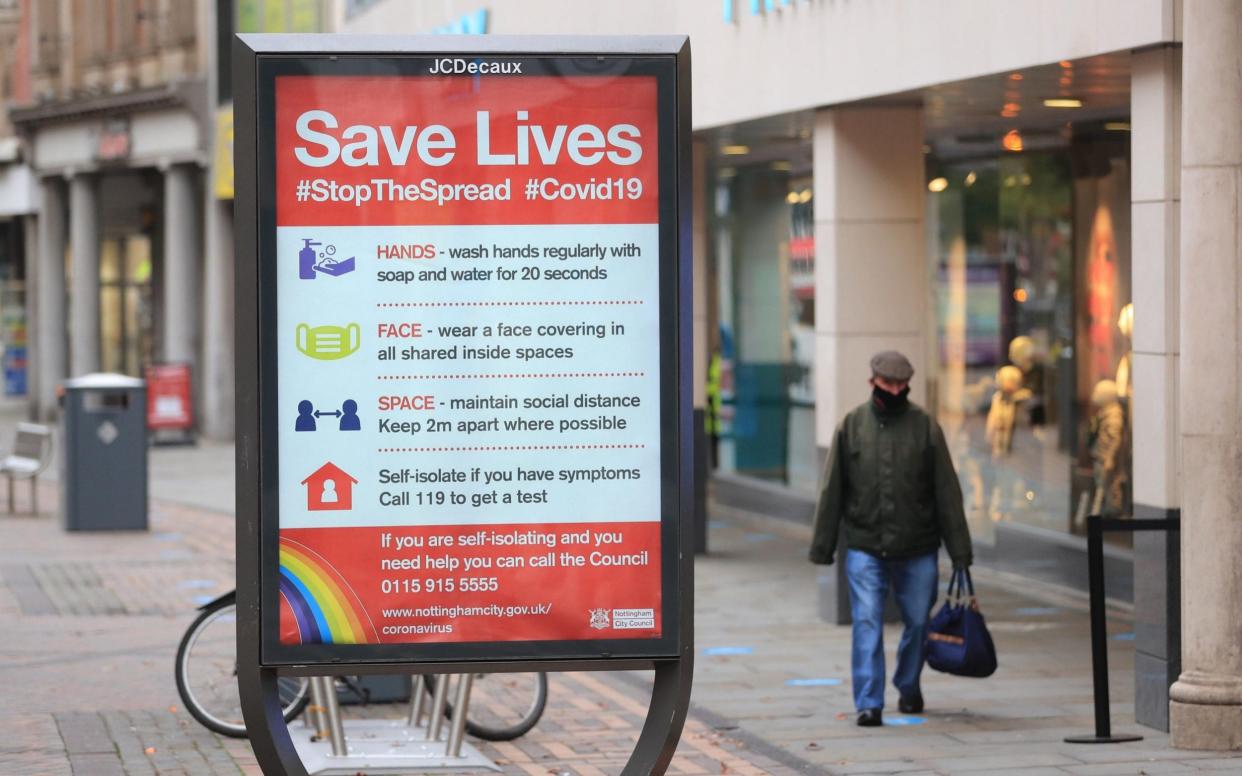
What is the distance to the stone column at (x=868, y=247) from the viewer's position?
42.7 feet

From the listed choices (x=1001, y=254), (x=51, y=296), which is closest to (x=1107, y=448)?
(x=1001, y=254)

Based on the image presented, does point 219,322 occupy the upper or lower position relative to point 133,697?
upper

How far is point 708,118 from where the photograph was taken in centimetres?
1469

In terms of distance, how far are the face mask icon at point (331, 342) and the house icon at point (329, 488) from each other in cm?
34

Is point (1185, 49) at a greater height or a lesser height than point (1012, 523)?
greater

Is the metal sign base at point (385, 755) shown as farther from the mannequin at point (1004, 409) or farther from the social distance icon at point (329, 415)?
the mannequin at point (1004, 409)

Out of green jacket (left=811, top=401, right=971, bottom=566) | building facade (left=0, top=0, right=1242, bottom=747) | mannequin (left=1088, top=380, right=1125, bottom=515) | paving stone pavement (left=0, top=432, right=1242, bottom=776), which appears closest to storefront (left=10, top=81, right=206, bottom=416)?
building facade (left=0, top=0, right=1242, bottom=747)

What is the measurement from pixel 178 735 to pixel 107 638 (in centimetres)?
338

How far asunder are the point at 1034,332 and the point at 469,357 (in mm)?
9876

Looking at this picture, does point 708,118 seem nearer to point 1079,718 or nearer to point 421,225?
point 1079,718

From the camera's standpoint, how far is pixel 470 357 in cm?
646

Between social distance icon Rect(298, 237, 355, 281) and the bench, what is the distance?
49.2 feet

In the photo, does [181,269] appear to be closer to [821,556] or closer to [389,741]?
[821,556]

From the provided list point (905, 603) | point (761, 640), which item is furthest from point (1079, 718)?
point (761, 640)
